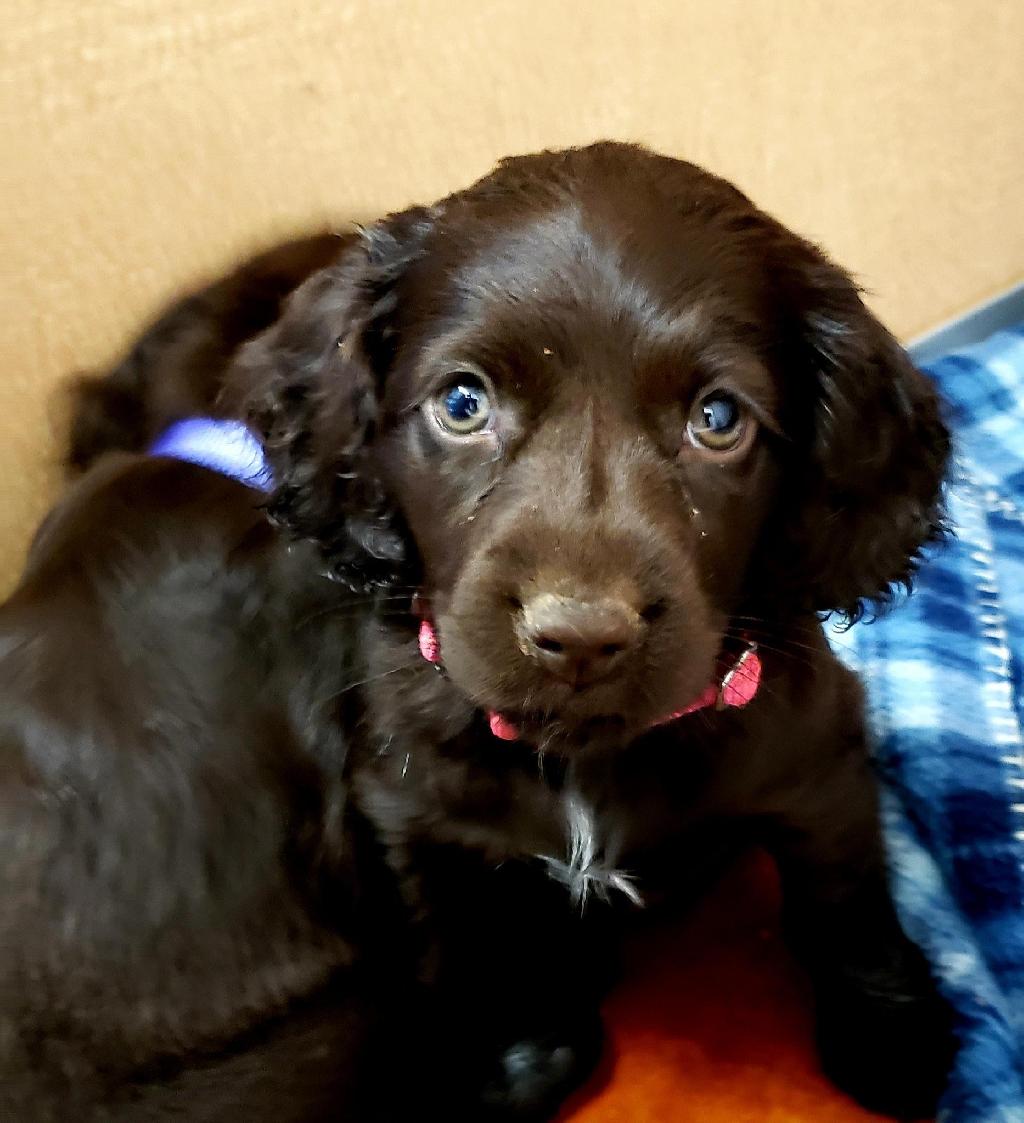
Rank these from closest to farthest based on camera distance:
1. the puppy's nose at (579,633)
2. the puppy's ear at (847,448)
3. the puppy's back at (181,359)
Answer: the puppy's nose at (579,633), the puppy's ear at (847,448), the puppy's back at (181,359)

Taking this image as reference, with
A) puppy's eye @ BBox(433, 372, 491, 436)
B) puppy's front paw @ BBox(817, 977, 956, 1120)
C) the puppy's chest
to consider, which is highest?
puppy's eye @ BBox(433, 372, 491, 436)

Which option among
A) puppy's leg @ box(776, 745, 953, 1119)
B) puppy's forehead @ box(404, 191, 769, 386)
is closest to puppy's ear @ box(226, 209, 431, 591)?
puppy's forehead @ box(404, 191, 769, 386)

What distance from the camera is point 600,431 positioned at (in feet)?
2.84

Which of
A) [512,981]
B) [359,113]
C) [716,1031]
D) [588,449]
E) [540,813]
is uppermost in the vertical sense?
[359,113]

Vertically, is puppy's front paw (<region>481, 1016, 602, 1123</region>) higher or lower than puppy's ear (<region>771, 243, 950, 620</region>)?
lower

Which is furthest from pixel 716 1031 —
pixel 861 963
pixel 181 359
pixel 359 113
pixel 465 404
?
pixel 359 113

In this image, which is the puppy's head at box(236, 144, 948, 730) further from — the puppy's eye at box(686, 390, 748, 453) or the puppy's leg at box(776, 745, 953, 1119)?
the puppy's leg at box(776, 745, 953, 1119)

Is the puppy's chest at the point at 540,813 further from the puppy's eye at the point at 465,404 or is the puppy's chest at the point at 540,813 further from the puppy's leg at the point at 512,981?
the puppy's eye at the point at 465,404

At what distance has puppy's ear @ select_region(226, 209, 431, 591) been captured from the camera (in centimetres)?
101

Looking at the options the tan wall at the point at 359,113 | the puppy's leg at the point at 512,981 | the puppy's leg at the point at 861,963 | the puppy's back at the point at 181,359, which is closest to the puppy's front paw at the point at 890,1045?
the puppy's leg at the point at 861,963

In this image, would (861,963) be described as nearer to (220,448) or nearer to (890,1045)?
(890,1045)

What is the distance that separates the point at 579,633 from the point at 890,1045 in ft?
2.22

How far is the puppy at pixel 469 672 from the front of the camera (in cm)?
87

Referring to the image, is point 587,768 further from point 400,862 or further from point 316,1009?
point 316,1009
